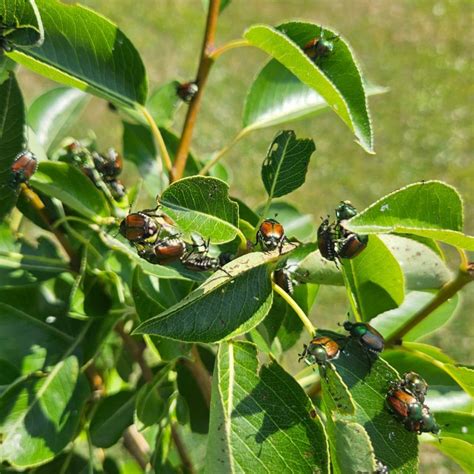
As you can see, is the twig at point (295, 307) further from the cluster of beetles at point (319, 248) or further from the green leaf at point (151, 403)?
the green leaf at point (151, 403)

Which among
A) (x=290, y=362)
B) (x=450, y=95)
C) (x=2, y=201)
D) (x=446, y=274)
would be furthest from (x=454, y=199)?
(x=450, y=95)

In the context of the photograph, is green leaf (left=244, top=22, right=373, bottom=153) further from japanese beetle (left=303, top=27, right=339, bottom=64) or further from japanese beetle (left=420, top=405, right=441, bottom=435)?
japanese beetle (left=420, top=405, right=441, bottom=435)

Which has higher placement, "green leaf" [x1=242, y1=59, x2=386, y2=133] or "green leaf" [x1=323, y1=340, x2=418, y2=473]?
"green leaf" [x1=242, y1=59, x2=386, y2=133]

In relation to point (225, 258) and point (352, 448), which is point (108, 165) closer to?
point (225, 258)

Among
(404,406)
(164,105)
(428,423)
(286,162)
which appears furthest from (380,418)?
(164,105)

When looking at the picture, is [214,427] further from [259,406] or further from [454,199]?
[454,199]

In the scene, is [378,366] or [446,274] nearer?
[378,366]

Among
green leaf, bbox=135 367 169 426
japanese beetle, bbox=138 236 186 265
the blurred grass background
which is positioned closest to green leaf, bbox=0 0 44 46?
A: japanese beetle, bbox=138 236 186 265

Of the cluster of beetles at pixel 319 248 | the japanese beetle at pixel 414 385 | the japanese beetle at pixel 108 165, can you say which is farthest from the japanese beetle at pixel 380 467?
the japanese beetle at pixel 108 165
